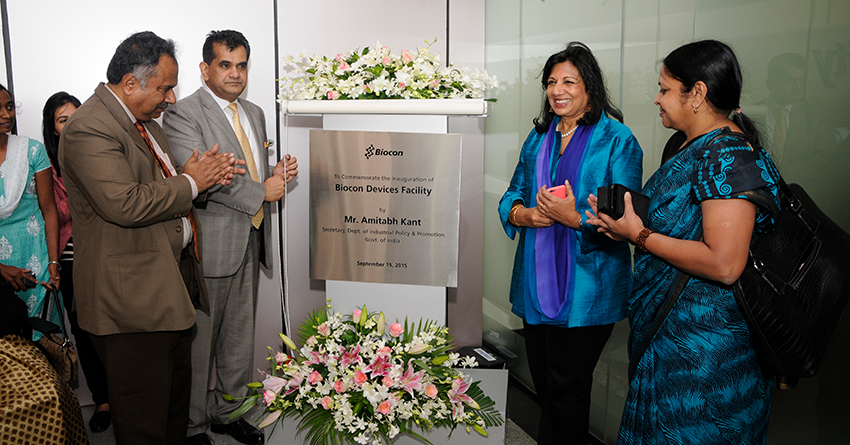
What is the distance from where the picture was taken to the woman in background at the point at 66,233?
2.75 meters

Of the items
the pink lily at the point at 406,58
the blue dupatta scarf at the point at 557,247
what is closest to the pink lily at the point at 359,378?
the blue dupatta scarf at the point at 557,247

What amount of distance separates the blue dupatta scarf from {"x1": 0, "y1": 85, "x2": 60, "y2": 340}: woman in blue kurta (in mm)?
2349

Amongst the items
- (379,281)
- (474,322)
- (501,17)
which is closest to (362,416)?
(379,281)

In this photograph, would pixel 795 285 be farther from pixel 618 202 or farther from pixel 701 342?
pixel 618 202

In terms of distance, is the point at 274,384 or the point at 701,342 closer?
the point at 701,342

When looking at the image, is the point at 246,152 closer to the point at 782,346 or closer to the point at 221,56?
the point at 221,56

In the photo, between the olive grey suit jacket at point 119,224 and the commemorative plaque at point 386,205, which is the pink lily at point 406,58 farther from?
the olive grey suit jacket at point 119,224

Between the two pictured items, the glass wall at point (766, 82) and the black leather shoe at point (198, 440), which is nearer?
the glass wall at point (766, 82)

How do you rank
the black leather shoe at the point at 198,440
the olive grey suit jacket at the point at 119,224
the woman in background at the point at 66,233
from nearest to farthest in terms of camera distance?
1. the olive grey suit jacket at the point at 119,224
2. the black leather shoe at the point at 198,440
3. the woman in background at the point at 66,233

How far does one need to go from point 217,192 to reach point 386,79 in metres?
0.97

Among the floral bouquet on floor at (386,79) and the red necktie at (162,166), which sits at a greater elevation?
the floral bouquet on floor at (386,79)

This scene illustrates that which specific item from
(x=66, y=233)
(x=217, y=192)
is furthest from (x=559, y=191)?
(x=66, y=233)

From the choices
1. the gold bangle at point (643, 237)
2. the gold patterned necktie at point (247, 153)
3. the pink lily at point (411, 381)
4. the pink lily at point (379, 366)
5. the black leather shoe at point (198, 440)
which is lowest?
the black leather shoe at point (198, 440)

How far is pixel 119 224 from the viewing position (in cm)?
190
